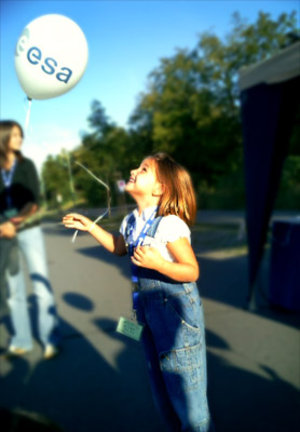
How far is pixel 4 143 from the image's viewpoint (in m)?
1.98

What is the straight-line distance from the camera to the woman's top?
2182 mm

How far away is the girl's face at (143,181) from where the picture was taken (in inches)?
48.9

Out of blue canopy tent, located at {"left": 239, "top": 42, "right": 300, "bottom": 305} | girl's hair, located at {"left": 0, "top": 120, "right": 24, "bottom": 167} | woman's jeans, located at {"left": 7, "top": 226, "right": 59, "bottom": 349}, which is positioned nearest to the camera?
girl's hair, located at {"left": 0, "top": 120, "right": 24, "bottom": 167}

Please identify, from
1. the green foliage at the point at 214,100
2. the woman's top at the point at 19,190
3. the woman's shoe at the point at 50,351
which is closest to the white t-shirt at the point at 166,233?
the woman's top at the point at 19,190

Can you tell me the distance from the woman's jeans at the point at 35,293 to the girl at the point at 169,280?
1.48m

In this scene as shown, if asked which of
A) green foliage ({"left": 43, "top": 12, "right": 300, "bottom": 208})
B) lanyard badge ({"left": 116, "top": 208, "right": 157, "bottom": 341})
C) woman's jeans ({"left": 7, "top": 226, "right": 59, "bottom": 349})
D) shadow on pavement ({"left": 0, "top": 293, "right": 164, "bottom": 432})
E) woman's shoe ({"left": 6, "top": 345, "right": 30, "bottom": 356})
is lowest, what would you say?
shadow on pavement ({"left": 0, "top": 293, "right": 164, "bottom": 432})

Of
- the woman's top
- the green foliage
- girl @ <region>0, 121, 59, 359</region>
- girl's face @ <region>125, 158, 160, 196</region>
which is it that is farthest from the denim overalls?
the green foliage

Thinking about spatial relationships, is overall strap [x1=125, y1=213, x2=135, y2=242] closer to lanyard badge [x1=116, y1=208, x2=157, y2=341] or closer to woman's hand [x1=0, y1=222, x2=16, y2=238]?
lanyard badge [x1=116, y1=208, x2=157, y2=341]

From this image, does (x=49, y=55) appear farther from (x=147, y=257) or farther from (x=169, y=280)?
(x=169, y=280)

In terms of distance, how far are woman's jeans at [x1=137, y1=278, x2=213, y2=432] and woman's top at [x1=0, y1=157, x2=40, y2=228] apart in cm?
124

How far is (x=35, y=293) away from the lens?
2.75 meters

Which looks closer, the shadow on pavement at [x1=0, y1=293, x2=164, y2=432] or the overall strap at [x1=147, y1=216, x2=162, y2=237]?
the overall strap at [x1=147, y1=216, x2=162, y2=237]

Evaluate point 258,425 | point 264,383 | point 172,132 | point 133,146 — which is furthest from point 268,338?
point 172,132

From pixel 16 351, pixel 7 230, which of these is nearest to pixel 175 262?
pixel 7 230
